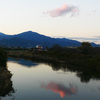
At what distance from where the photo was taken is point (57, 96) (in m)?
25.4

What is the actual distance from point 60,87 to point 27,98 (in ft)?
32.2

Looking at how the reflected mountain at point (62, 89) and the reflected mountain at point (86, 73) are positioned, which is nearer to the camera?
the reflected mountain at point (62, 89)

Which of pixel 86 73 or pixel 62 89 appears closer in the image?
pixel 62 89

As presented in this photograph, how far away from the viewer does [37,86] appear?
31.0 meters

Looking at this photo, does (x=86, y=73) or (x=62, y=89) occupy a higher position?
(x=86, y=73)

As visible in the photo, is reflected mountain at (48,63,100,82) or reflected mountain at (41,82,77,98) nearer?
reflected mountain at (41,82,77,98)

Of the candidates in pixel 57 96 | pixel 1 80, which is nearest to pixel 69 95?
pixel 57 96

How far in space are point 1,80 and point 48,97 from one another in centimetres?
918

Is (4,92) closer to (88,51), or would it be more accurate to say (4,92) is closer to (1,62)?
(1,62)

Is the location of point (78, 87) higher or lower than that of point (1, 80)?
lower

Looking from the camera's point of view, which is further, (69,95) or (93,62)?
(93,62)

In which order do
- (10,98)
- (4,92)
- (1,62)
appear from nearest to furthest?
(10,98), (4,92), (1,62)

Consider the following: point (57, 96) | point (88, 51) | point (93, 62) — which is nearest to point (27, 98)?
point (57, 96)

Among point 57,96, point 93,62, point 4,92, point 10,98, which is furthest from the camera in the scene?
point 93,62
